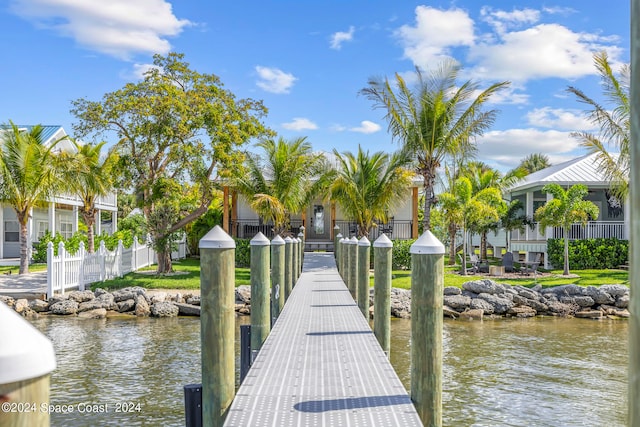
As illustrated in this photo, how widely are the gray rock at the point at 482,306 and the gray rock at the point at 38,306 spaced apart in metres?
13.2

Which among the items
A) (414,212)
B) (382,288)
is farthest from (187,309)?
(414,212)

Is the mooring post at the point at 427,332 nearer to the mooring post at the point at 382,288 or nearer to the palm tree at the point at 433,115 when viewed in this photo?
the mooring post at the point at 382,288

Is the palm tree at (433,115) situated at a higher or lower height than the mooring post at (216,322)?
higher

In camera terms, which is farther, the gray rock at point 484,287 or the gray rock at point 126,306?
the gray rock at point 484,287

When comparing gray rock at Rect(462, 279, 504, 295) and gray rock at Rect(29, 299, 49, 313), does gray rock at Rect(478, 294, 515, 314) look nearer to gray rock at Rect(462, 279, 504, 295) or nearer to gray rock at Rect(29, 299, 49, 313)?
gray rock at Rect(462, 279, 504, 295)

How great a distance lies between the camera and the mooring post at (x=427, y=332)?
4617 millimetres

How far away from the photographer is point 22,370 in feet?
3.90

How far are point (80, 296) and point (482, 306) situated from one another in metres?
12.7

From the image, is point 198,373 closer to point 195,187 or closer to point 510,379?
point 510,379

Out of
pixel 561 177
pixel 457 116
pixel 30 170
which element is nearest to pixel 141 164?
pixel 30 170

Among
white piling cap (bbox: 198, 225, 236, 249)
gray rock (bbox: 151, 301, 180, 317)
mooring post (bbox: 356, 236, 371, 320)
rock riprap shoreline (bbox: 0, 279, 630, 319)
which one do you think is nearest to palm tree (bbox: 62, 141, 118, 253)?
rock riprap shoreline (bbox: 0, 279, 630, 319)

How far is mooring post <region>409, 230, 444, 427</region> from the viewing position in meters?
4.62

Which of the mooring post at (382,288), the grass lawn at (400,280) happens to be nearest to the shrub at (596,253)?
the grass lawn at (400,280)

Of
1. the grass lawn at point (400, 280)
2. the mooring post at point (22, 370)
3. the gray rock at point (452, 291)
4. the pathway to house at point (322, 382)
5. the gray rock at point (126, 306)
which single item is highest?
the mooring post at point (22, 370)
